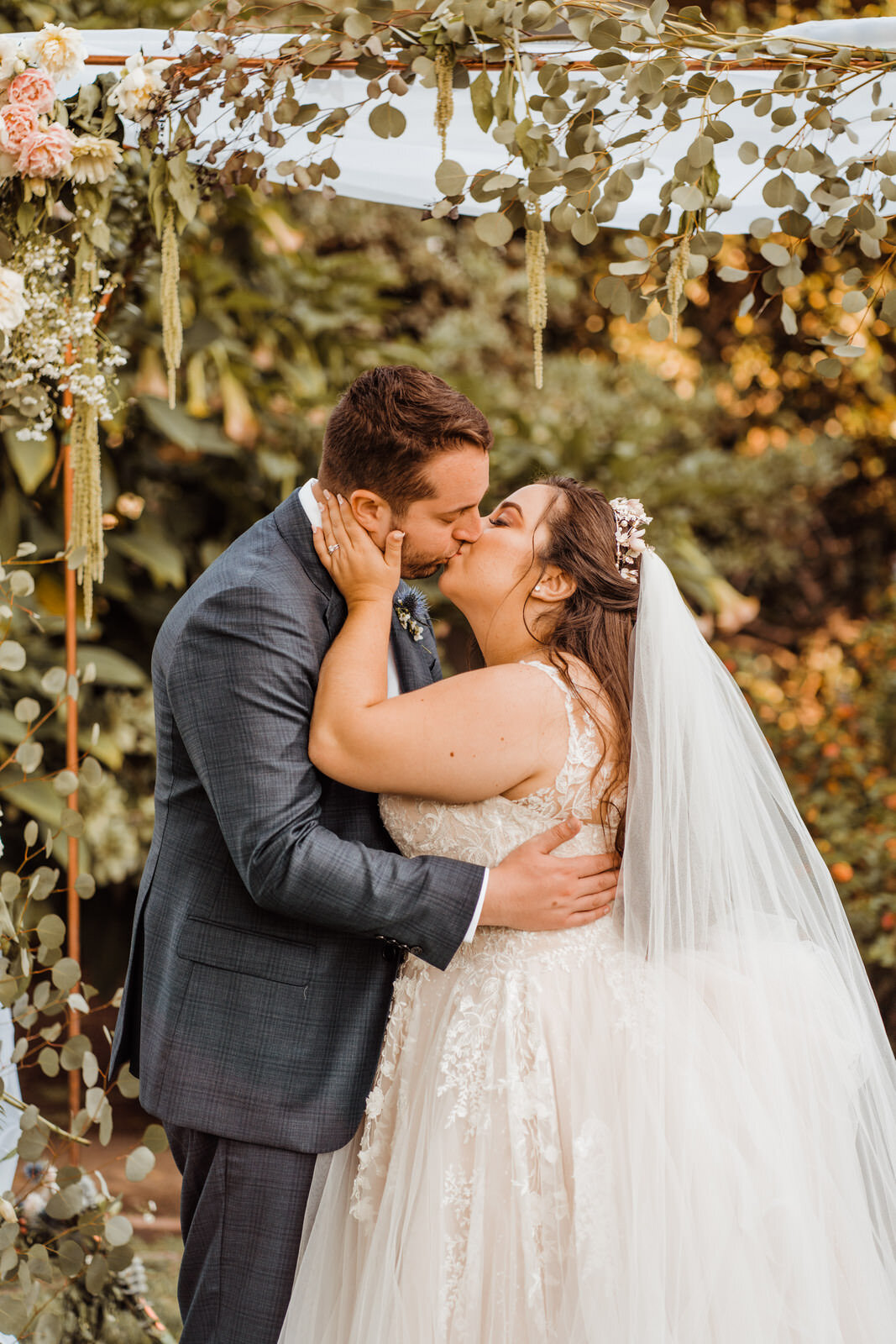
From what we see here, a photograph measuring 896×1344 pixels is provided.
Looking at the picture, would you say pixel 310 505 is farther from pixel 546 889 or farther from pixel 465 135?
pixel 465 135

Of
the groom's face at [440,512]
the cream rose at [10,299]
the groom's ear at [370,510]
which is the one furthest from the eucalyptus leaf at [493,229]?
the cream rose at [10,299]

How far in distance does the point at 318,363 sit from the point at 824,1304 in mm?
4440

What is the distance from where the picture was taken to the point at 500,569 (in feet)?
7.02

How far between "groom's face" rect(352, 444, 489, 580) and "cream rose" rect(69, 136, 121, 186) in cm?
87

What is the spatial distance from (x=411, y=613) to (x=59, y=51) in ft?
4.15

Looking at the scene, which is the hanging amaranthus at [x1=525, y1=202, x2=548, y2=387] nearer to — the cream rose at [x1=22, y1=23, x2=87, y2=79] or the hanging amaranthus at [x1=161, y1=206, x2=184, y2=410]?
the hanging amaranthus at [x1=161, y1=206, x2=184, y2=410]

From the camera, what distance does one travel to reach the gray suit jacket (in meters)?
1.84

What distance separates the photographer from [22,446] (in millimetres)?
3826

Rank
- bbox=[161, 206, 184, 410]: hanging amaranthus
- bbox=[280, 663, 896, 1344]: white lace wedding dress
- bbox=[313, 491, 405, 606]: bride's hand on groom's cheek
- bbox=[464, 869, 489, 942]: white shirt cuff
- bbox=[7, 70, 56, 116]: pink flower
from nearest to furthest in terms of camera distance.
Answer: bbox=[280, 663, 896, 1344]: white lace wedding dress, bbox=[464, 869, 489, 942]: white shirt cuff, bbox=[313, 491, 405, 606]: bride's hand on groom's cheek, bbox=[7, 70, 56, 116]: pink flower, bbox=[161, 206, 184, 410]: hanging amaranthus

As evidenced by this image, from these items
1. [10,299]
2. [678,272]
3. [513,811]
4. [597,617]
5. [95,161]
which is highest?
[95,161]

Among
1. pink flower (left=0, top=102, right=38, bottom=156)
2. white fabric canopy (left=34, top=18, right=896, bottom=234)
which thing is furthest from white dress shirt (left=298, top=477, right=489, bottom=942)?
pink flower (left=0, top=102, right=38, bottom=156)

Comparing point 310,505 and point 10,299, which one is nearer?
point 310,505

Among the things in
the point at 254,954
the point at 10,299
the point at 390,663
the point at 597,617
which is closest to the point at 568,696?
the point at 597,617

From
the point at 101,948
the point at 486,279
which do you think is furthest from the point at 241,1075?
the point at 486,279
